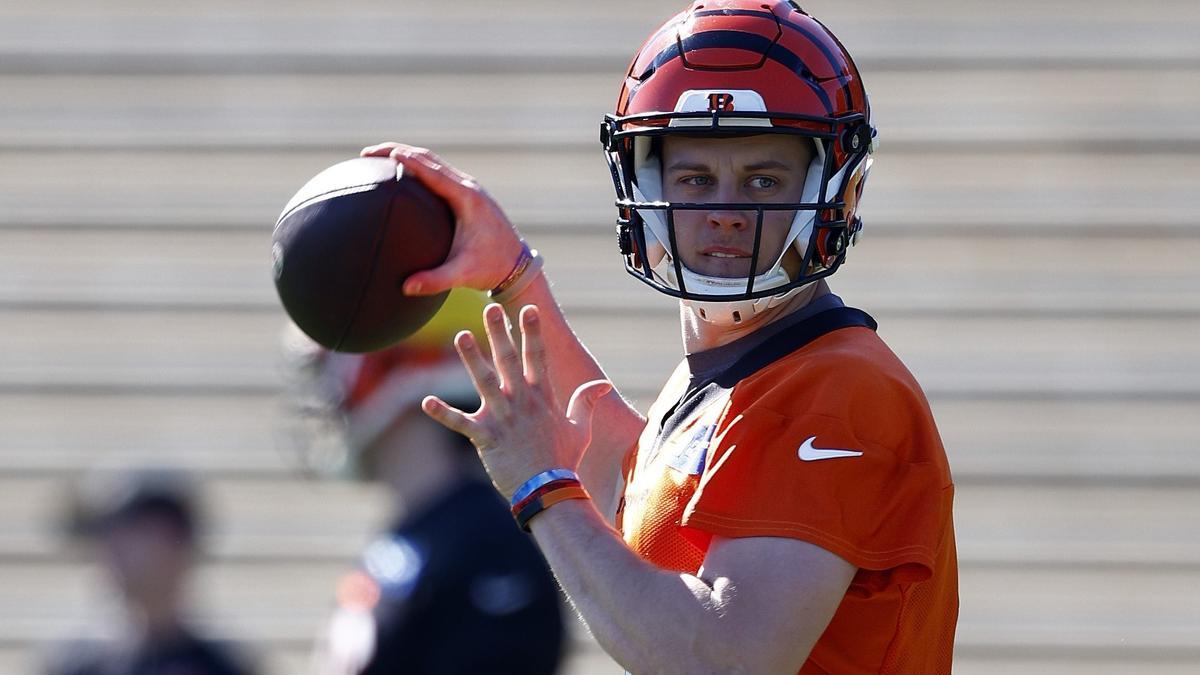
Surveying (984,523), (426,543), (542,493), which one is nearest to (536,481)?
(542,493)

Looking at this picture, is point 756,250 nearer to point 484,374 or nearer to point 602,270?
point 484,374

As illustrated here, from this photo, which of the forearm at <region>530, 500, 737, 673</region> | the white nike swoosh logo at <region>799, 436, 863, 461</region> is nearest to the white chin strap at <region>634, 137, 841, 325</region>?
the white nike swoosh logo at <region>799, 436, 863, 461</region>

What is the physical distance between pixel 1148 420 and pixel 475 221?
3.27 meters

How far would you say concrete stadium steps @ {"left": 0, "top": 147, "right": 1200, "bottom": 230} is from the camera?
16.8 ft

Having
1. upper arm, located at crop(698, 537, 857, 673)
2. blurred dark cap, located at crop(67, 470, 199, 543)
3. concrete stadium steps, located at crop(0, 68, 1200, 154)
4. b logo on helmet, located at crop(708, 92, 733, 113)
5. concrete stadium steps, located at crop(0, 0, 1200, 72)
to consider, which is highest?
b logo on helmet, located at crop(708, 92, 733, 113)

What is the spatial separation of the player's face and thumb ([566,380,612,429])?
350mm

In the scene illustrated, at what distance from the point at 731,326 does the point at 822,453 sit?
33 centimetres

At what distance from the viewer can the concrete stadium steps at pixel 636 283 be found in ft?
16.7

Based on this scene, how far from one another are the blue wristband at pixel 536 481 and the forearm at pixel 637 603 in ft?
0.19

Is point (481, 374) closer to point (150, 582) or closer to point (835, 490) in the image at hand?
point (835, 490)

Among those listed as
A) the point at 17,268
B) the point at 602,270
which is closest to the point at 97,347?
the point at 17,268

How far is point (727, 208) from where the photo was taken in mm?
2084

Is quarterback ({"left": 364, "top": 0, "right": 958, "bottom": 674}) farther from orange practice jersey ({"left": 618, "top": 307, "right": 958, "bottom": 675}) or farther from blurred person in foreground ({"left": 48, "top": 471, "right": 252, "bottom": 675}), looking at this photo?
blurred person in foreground ({"left": 48, "top": 471, "right": 252, "bottom": 675})

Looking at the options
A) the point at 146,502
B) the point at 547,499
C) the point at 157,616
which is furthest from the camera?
the point at 146,502
